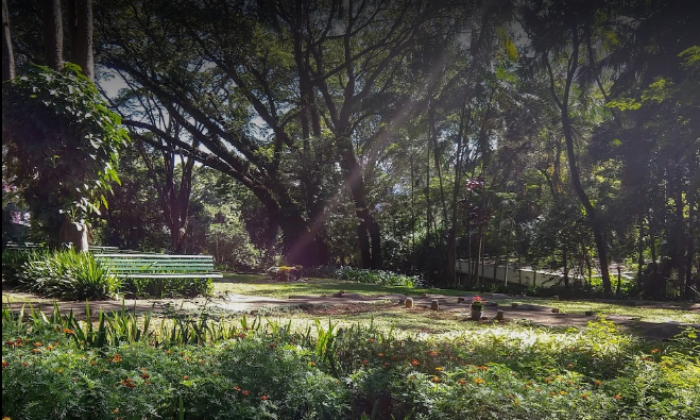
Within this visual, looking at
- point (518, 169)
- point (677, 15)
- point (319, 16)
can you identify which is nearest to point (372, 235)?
point (518, 169)

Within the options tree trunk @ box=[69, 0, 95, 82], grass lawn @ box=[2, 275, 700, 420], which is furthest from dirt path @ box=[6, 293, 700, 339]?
tree trunk @ box=[69, 0, 95, 82]

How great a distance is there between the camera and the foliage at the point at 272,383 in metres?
1.96

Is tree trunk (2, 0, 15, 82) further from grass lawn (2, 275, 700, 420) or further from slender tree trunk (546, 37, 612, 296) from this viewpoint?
slender tree trunk (546, 37, 612, 296)

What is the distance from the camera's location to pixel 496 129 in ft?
51.7

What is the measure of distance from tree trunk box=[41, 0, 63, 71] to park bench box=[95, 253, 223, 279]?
220cm

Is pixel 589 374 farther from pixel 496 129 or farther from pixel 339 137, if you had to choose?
pixel 496 129

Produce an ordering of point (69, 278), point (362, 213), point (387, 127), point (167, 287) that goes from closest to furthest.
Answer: point (69, 278)
point (167, 287)
point (362, 213)
point (387, 127)

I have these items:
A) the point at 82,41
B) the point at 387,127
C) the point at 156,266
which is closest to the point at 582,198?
the point at 387,127

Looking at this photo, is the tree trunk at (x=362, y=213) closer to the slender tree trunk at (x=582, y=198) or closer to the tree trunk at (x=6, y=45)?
the slender tree trunk at (x=582, y=198)

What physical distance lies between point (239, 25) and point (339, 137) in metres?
4.81

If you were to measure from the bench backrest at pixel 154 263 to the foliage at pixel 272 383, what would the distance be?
297 centimetres

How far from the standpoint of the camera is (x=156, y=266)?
6457 millimetres

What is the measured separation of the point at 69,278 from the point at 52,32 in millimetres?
2354

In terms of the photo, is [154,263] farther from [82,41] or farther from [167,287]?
[82,41]
